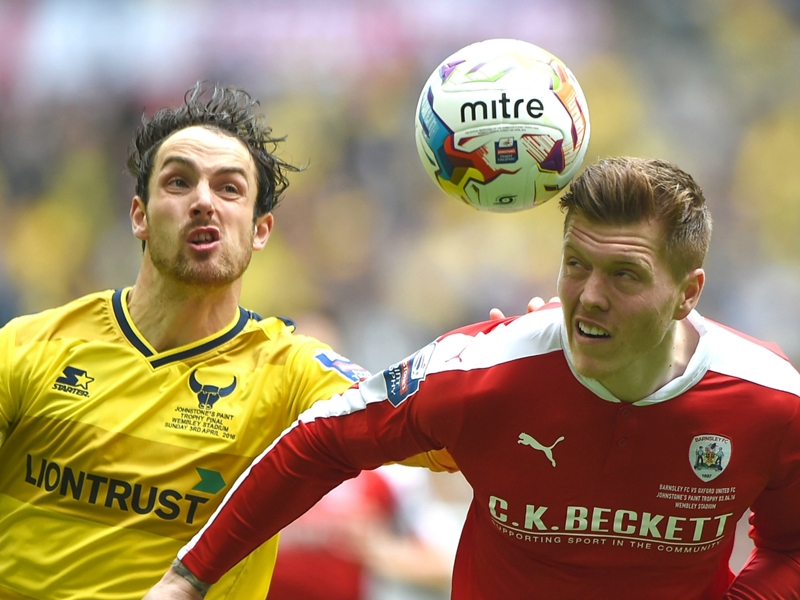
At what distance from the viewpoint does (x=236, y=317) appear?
422cm

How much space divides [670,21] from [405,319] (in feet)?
16.2

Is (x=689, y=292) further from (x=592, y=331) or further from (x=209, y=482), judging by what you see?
(x=209, y=482)

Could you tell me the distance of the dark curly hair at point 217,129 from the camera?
4387 millimetres

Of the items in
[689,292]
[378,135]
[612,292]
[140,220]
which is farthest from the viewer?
[378,135]

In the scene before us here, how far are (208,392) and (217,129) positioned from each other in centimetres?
108

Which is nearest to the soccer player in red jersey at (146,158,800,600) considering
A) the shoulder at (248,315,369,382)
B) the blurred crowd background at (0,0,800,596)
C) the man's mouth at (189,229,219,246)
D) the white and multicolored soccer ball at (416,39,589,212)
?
the white and multicolored soccer ball at (416,39,589,212)

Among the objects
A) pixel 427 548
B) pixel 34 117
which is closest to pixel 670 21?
pixel 34 117

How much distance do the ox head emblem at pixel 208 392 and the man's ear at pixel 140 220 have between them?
64 centimetres

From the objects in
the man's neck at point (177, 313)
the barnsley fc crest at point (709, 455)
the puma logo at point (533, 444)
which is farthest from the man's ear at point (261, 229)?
the barnsley fc crest at point (709, 455)

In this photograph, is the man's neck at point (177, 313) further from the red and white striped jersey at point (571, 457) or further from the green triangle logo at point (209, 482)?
the red and white striped jersey at point (571, 457)

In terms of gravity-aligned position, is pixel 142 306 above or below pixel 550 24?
below

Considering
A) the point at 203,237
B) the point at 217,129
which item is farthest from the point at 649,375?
the point at 217,129

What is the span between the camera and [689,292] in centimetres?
330

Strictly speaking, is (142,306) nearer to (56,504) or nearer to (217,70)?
(56,504)
